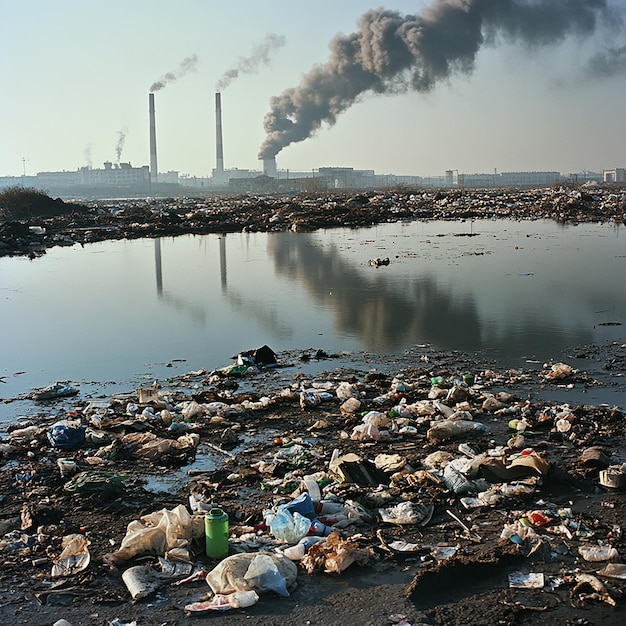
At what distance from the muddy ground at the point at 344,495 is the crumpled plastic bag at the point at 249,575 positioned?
0.20ft

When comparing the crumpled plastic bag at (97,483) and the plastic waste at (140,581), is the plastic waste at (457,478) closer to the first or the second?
the plastic waste at (140,581)

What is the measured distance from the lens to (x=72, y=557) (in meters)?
3.13

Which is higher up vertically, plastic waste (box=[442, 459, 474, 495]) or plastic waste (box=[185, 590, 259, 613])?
plastic waste (box=[442, 459, 474, 495])

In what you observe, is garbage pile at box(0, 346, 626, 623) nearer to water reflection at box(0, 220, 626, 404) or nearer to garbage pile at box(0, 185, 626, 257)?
water reflection at box(0, 220, 626, 404)

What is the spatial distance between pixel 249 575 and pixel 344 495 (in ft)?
3.06

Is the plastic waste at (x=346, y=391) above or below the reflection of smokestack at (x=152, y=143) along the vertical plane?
below

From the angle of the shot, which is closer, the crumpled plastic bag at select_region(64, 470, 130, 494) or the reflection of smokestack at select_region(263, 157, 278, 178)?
the crumpled plastic bag at select_region(64, 470, 130, 494)

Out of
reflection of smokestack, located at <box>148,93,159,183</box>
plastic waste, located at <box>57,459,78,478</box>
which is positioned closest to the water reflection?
plastic waste, located at <box>57,459,78,478</box>

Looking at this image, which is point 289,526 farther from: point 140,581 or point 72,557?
point 72,557

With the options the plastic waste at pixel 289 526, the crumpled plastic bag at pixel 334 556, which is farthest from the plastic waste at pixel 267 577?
the plastic waste at pixel 289 526

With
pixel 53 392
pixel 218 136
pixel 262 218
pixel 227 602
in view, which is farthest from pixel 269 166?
pixel 227 602

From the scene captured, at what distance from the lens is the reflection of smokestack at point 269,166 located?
70.4m

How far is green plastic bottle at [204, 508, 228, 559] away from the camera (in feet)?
10.2

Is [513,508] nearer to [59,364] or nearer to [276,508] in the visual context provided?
[276,508]
